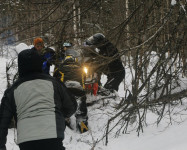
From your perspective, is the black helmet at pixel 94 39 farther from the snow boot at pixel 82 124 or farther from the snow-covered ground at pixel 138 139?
the snow boot at pixel 82 124

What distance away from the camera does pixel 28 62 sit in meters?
2.75

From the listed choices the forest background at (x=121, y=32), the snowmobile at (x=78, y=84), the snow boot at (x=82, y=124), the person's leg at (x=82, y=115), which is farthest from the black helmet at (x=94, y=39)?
the snow boot at (x=82, y=124)

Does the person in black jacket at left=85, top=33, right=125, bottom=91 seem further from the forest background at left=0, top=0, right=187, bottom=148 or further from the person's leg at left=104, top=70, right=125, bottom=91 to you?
the forest background at left=0, top=0, right=187, bottom=148

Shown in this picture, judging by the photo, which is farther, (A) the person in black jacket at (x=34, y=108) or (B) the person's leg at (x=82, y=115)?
(B) the person's leg at (x=82, y=115)

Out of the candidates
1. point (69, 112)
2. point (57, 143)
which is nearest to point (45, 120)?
point (57, 143)

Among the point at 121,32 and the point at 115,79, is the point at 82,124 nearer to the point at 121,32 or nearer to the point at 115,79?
the point at 115,79

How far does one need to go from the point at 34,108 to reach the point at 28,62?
0.48m

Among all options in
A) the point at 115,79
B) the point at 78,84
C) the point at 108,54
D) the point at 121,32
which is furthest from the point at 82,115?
the point at 121,32

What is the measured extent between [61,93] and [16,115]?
0.52 metres

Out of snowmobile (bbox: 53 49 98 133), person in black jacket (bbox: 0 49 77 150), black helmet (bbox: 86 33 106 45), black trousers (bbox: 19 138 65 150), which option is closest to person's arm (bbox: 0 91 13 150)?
person in black jacket (bbox: 0 49 77 150)

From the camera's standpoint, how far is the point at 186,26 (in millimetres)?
3178

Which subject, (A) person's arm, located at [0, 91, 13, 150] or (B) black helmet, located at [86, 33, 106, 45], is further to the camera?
(B) black helmet, located at [86, 33, 106, 45]

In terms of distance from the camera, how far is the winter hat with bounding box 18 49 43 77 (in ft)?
9.01

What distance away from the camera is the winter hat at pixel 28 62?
2746 mm
